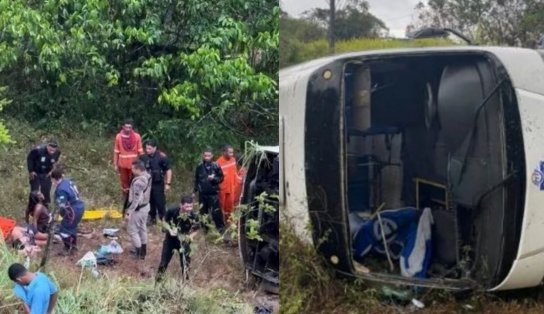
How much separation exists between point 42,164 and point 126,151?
43cm

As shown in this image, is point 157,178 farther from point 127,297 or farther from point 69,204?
point 127,297

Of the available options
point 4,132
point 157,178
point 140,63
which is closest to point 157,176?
point 157,178

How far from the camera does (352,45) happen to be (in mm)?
1532

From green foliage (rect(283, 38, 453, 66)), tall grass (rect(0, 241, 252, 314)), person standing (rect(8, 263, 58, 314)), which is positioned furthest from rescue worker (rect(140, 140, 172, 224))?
green foliage (rect(283, 38, 453, 66))

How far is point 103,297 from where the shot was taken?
286cm

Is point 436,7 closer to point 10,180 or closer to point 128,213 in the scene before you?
point 128,213

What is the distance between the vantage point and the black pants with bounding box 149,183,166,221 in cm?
313

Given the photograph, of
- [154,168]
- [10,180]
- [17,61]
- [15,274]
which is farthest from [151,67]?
[15,274]

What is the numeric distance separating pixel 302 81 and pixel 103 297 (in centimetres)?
172

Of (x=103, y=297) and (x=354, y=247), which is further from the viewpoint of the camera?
(x=103, y=297)

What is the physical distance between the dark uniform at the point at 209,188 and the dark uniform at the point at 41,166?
703 millimetres

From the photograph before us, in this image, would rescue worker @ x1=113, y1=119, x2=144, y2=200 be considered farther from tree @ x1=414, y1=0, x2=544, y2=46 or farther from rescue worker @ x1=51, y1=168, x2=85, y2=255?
tree @ x1=414, y1=0, x2=544, y2=46

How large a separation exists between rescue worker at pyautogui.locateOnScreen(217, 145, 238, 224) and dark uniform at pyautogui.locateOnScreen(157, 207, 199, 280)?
14 centimetres

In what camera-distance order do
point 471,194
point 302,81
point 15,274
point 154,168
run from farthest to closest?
point 154,168
point 15,274
point 471,194
point 302,81
